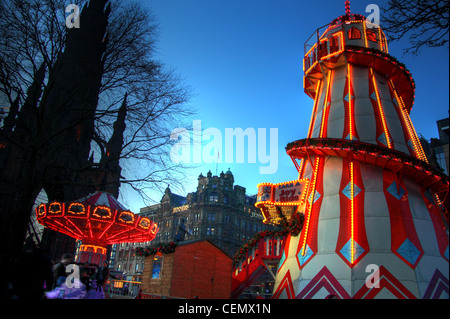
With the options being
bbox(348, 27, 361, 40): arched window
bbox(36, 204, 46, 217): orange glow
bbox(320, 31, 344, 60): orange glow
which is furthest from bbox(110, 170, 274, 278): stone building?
bbox(348, 27, 361, 40): arched window

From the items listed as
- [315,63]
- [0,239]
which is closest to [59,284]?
[0,239]

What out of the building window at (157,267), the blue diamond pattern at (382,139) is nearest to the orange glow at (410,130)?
the blue diamond pattern at (382,139)

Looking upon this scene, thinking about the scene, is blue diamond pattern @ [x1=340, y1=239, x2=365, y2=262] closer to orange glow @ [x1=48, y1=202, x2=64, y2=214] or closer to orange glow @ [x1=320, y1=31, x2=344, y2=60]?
orange glow @ [x1=320, y1=31, x2=344, y2=60]

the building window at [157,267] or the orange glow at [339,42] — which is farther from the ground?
the orange glow at [339,42]

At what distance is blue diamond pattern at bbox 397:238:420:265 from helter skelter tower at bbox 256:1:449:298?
47 millimetres

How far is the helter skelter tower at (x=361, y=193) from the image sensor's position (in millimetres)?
15453

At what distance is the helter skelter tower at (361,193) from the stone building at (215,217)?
46.3 m

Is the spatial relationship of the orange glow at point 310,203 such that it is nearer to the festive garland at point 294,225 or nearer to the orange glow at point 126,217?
the festive garland at point 294,225

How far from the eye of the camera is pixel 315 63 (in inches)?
899

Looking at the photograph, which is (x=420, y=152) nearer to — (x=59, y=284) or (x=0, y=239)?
(x=59, y=284)

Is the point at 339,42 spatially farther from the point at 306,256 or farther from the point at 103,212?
the point at 103,212

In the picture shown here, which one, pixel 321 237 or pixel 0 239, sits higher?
pixel 321 237

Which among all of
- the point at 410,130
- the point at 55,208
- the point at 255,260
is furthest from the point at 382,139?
the point at 55,208
